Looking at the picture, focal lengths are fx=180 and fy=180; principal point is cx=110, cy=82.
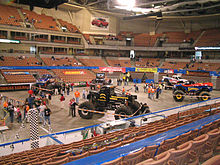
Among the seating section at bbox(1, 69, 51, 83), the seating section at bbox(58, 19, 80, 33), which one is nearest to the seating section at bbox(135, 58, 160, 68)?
the seating section at bbox(58, 19, 80, 33)

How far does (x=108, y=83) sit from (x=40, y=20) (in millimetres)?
24318

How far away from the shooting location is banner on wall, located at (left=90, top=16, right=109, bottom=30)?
41406 mm

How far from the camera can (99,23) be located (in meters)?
42.2

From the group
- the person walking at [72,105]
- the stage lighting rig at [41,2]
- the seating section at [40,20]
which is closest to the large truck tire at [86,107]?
the person walking at [72,105]

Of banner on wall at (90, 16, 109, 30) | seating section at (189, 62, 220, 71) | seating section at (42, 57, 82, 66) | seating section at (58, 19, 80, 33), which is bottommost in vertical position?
seating section at (189, 62, 220, 71)

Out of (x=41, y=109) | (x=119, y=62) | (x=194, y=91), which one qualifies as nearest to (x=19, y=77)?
(x=41, y=109)

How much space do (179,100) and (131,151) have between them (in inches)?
629

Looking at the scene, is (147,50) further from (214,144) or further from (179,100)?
(214,144)

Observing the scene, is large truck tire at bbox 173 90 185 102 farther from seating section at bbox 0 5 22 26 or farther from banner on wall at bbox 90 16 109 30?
banner on wall at bbox 90 16 109 30

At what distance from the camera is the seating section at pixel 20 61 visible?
26139 mm

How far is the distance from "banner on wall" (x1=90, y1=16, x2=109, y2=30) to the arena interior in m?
0.23

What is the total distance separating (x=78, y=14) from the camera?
42.0 meters

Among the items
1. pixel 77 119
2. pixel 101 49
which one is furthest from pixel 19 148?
pixel 101 49

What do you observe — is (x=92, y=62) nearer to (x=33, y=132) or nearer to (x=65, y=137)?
(x=65, y=137)
